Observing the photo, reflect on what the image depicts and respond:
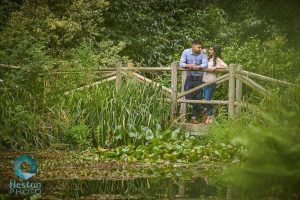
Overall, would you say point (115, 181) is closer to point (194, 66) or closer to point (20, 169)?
point (20, 169)

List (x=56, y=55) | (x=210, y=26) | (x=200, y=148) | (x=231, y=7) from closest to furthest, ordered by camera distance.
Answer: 1. (x=200, y=148)
2. (x=56, y=55)
3. (x=210, y=26)
4. (x=231, y=7)

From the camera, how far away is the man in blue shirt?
1438 centimetres

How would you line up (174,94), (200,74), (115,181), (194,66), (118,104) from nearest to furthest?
1. (115,181)
2. (118,104)
3. (174,94)
4. (194,66)
5. (200,74)

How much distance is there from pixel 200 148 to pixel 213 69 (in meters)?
2.91

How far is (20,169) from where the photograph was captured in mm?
9453

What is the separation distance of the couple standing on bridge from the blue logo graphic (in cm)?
459

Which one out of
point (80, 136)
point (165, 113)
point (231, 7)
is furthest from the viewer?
point (231, 7)

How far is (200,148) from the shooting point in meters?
11.4

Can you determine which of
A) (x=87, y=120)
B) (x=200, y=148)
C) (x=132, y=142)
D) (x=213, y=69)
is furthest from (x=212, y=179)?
(x=213, y=69)

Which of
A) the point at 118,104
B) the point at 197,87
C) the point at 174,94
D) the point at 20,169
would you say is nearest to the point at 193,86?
the point at 174,94

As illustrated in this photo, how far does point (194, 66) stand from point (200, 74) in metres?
0.28

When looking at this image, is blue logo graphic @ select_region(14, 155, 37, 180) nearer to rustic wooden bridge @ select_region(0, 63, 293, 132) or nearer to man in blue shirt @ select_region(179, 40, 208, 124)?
rustic wooden bridge @ select_region(0, 63, 293, 132)

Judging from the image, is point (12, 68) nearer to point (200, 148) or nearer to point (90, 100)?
point (90, 100)

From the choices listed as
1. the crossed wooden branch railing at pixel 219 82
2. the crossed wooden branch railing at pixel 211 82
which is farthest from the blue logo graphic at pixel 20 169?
the crossed wooden branch railing at pixel 219 82
